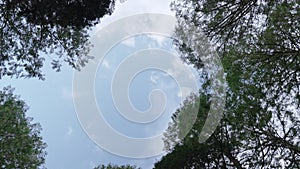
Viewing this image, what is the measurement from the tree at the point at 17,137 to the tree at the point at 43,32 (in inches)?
126

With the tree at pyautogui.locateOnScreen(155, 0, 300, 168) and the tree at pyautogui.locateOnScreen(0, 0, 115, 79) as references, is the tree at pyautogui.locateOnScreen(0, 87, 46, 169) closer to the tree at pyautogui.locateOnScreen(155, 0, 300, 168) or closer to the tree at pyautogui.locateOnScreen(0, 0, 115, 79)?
the tree at pyautogui.locateOnScreen(0, 0, 115, 79)

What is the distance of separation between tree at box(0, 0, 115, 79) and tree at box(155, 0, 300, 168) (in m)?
2.41

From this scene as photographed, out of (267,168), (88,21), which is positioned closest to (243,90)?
(267,168)

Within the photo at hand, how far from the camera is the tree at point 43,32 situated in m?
7.89

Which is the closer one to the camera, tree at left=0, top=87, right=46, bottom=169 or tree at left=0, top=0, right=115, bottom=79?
tree at left=0, top=0, right=115, bottom=79

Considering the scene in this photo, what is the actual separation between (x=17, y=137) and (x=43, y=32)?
15.0ft

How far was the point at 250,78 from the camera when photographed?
779cm

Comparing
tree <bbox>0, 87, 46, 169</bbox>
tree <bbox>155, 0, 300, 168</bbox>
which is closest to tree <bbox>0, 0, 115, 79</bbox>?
tree <bbox>155, 0, 300, 168</bbox>

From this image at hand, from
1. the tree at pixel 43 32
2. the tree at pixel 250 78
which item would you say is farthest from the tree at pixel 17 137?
the tree at pixel 250 78

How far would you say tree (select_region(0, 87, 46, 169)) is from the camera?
1133cm

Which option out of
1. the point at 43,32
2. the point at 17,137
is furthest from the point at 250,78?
the point at 17,137

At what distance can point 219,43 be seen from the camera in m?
8.76

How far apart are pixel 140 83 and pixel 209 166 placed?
9.62 ft

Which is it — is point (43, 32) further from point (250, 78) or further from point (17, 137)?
point (250, 78)
